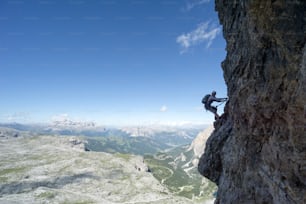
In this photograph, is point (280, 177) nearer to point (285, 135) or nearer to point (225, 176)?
point (285, 135)

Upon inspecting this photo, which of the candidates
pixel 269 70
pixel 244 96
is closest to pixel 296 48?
pixel 269 70

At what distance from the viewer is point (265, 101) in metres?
18.2

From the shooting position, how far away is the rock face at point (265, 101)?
14.8 meters

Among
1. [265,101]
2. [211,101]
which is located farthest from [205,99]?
A: [265,101]

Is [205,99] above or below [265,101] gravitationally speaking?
above

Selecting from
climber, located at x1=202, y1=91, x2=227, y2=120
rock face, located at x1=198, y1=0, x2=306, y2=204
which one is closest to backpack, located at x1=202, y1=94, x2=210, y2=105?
climber, located at x1=202, y1=91, x2=227, y2=120

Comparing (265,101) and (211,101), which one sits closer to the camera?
(265,101)

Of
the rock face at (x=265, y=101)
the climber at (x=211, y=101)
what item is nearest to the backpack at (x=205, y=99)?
the climber at (x=211, y=101)

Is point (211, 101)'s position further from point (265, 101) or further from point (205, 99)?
point (265, 101)

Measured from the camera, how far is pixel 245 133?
21781 mm

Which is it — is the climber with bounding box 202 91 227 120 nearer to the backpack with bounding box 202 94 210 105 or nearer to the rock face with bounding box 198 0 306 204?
the backpack with bounding box 202 94 210 105

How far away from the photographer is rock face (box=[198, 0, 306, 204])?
48.6 ft

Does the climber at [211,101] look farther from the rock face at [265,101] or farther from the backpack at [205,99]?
the rock face at [265,101]

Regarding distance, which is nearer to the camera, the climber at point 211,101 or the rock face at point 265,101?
the rock face at point 265,101
